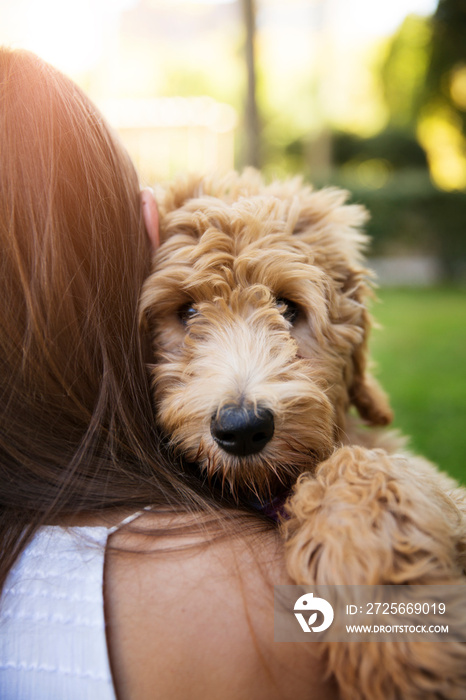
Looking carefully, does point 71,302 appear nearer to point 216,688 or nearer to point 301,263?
point 301,263

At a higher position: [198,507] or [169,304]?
[169,304]

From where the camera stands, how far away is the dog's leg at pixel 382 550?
4.20 ft

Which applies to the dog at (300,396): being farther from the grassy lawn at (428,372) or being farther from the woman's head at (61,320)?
the grassy lawn at (428,372)

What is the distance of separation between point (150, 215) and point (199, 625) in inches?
56.5

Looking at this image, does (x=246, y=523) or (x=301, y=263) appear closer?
(x=246, y=523)

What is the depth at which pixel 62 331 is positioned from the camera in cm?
185

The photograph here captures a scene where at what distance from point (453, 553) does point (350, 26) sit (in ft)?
111

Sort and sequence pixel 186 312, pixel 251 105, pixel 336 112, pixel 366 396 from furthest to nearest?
pixel 336 112
pixel 251 105
pixel 366 396
pixel 186 312

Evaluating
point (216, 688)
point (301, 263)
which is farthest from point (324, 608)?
point (301, 263)

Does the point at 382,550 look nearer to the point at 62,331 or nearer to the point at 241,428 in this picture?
the point at 241,428

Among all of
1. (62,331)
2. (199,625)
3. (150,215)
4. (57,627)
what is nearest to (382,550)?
(199,625)

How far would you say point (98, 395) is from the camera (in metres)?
1.90

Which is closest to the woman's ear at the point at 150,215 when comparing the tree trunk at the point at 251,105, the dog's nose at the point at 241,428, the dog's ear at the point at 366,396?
the dog's nose at the point at 241,428

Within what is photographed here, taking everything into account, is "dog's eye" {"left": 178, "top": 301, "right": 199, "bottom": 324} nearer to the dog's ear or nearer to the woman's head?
the woman's head
